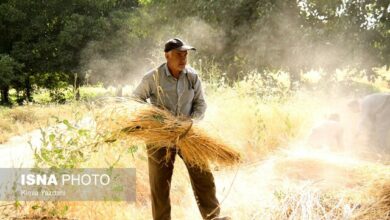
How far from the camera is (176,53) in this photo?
3.61m

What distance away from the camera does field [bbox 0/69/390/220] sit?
11.0 ft

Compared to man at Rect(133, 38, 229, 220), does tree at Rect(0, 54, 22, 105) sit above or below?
below

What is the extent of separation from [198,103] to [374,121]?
415 cm

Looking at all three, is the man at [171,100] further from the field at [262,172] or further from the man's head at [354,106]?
the man's head at [354,106]

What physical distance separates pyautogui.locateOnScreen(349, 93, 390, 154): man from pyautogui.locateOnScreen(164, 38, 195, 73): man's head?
4294 mm

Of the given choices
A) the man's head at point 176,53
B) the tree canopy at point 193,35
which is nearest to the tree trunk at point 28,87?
the tree canopy at point 193,35

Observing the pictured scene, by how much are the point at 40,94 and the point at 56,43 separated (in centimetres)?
605

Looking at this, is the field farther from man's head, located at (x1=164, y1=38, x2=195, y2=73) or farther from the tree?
the tree

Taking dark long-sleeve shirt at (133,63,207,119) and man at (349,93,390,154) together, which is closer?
dark long-sleeve shirt at (133,63,207,119)

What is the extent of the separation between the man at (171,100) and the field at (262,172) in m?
0.19

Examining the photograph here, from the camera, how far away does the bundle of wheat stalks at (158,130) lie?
354cm

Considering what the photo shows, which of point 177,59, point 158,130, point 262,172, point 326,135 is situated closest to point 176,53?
point 177,59

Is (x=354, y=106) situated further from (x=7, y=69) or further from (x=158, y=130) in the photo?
(x=7, y=69)

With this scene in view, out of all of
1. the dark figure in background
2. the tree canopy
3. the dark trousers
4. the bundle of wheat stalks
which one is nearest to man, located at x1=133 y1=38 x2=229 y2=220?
the dark trousers
